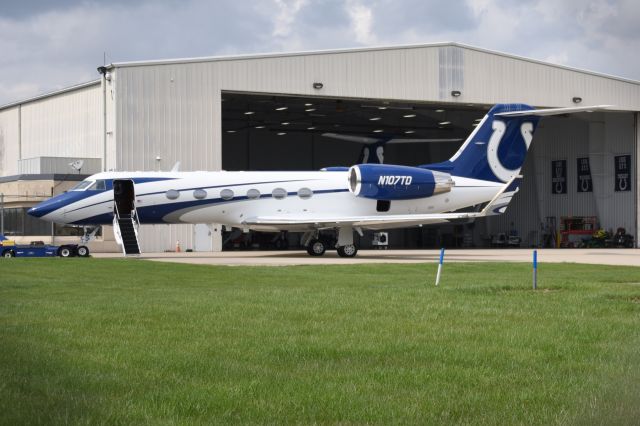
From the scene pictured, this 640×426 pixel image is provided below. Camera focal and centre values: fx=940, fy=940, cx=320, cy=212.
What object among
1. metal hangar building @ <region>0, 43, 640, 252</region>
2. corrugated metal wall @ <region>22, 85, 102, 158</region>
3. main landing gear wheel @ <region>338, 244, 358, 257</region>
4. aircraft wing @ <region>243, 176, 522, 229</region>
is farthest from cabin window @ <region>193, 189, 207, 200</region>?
corrugated metal wall @ <region>22, 85, 102, 158</region>

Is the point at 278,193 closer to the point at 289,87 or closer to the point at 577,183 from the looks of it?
the point at 289,87

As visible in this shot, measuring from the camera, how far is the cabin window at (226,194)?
37969 millimetres

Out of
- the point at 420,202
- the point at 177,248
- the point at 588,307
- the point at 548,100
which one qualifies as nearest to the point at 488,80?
the point at 548,100

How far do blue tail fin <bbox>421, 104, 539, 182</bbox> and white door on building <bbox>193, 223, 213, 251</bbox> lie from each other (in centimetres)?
1125

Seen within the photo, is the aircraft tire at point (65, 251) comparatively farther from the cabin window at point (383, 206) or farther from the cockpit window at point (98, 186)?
the cabin window at point (383, 206)

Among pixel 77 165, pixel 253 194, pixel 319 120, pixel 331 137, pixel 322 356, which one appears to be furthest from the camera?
pixel 319 120

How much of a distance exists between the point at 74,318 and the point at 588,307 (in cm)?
768

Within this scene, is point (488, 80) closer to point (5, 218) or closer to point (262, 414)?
point (5, 218)

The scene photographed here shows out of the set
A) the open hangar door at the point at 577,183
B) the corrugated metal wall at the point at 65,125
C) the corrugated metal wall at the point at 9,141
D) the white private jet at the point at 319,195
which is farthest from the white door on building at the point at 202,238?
the open hangar door at the point at 577,183

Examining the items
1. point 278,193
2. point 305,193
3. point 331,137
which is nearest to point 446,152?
point 331,137

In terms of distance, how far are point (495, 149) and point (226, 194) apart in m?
12.5

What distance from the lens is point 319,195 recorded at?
129ft

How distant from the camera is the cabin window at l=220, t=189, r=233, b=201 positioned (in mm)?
→ 37969

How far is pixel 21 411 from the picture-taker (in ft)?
23.7
